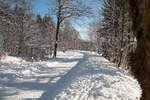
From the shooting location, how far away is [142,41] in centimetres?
229

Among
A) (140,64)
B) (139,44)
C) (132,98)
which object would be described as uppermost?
(139,44)

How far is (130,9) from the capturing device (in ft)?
8.30

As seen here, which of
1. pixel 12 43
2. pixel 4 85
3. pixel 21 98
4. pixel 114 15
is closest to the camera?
pixel 21 98

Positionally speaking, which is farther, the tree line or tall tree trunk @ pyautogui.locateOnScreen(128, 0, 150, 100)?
the tree line

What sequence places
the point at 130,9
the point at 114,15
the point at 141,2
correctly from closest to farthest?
the point at 141,2, the point at 130,9, the point at 114,15

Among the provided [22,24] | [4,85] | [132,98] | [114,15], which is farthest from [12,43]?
[132,98]

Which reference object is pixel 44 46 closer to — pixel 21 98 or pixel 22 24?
pixel 22 24

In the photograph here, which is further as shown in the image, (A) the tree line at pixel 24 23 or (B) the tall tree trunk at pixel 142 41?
(A) the tree line at pixel 24 23

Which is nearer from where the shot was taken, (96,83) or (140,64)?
(140,64)

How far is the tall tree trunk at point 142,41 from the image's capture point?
2189 mm

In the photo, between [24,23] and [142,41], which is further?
[24,23]

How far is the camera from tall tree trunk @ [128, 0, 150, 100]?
2189 mm

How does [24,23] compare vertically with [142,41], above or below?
above

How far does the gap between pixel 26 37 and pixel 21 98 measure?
82.8 ft
